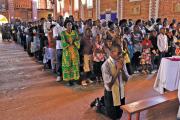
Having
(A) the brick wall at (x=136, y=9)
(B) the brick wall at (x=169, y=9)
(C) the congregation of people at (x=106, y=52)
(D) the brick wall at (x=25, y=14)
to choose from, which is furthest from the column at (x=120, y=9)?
(D) the brick wall at (x=25, y=14)

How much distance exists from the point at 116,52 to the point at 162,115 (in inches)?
57.2

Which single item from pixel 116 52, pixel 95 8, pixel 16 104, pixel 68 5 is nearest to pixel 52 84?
pixel 16 104

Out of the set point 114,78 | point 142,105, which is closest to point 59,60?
point 114,78

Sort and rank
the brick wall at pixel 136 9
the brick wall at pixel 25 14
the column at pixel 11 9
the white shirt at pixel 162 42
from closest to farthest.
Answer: the white shirt at pixel 162 42 → the brick wall at pixel 136 9 → the column at pixel 11 9 → the brick wall at pixel 25 14

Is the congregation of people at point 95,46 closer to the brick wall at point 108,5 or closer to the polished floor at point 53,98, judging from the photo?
the polished floor at point 53,98

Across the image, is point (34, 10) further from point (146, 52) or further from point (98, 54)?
point (98, 54)

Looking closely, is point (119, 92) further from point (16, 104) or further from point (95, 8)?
point (95, 8)

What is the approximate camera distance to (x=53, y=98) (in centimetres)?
480

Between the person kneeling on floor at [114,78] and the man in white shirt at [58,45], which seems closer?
the person kneeling on floor at [114,78]

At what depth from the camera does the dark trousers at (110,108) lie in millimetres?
3617

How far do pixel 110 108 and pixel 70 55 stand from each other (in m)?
2.10

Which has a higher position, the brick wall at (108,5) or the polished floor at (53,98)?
the brick wall at (108,5)

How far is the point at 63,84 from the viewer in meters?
5.81

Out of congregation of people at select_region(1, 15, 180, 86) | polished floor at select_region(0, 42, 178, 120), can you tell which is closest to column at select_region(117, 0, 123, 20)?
congregation of people at select_region(1, 15, 180, 86)
